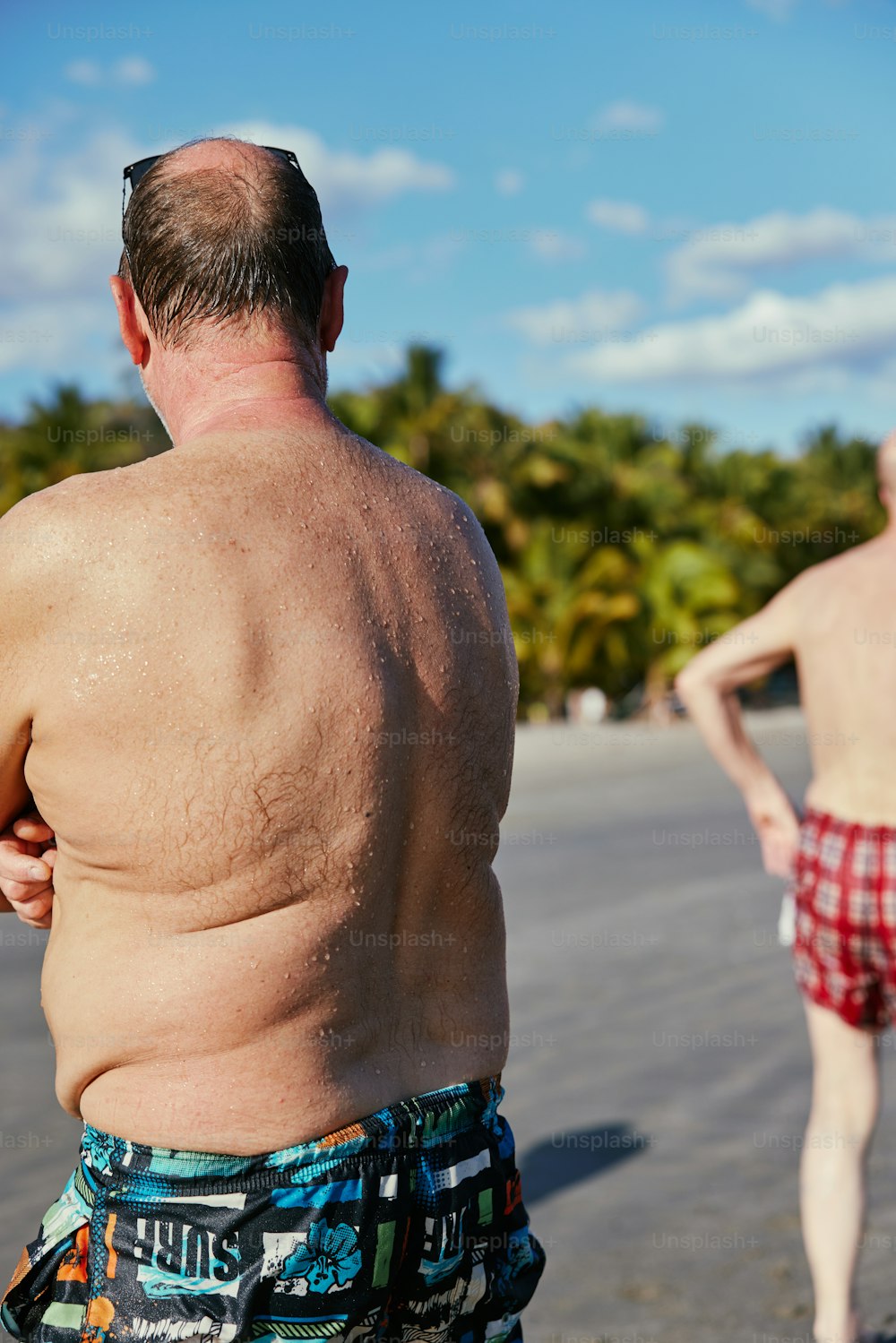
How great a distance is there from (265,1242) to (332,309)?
116 centimetres

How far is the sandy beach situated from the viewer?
3.71m

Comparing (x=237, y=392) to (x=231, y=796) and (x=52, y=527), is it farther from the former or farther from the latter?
(x=231, y=796)

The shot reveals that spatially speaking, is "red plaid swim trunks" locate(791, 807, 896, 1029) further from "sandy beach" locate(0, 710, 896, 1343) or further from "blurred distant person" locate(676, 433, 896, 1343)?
"sandy beach" locate(0, 710, 896, 1343)

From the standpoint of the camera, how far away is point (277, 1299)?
1520 mm

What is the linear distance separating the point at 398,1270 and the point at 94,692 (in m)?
0.76

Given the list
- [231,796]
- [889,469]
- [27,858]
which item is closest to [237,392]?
[231,796]

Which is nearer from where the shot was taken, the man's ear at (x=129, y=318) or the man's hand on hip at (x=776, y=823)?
the man's ear at (x=129, y=318)

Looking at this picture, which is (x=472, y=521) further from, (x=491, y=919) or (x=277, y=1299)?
(x=277, y=1299)

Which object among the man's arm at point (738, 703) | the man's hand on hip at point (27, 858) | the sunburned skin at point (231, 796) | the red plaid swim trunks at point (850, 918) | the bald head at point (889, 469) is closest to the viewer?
the sunburned skin at point (231, 796)

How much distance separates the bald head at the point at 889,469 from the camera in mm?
3342

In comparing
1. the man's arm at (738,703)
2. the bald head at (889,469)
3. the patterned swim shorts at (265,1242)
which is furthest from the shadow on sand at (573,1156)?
the patterned swim shorts at (265,1242)

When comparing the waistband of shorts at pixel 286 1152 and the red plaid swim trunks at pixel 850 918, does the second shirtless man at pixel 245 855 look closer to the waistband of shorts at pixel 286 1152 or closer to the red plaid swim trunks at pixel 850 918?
the waistband of shorts at pixel 286 1152

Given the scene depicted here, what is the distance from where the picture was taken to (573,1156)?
185 inches

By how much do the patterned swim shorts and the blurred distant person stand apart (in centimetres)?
184
